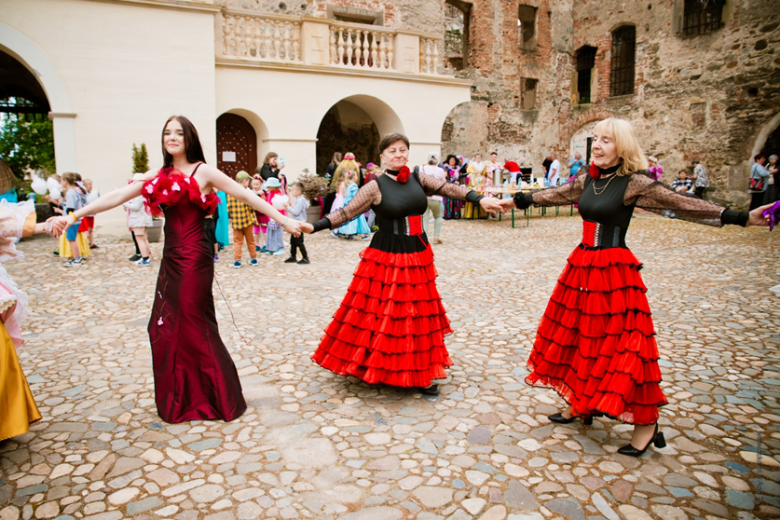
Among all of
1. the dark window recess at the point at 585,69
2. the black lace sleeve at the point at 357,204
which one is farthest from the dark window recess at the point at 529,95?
the black lace sleeve at the point at 357,204

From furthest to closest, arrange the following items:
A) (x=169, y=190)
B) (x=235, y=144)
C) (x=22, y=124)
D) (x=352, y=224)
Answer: (x=22, y=124) < (x=235, y=144) < (x=352, y=224) < (x=169, y=190)

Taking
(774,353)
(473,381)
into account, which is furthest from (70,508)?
(774,353)

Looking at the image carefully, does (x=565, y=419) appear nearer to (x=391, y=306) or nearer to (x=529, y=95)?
(x=391, y=306)

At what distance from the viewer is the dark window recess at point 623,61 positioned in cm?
2267

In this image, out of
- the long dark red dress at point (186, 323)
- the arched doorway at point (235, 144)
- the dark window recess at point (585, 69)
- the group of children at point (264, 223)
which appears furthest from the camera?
the dark window recess at point (585, 69)

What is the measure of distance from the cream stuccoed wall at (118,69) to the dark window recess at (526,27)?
16.3 m

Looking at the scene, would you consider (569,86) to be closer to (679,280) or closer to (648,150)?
(648,150)


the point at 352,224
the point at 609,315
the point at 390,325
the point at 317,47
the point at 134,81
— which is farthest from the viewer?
the point at 317,47

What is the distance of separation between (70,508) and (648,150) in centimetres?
2295

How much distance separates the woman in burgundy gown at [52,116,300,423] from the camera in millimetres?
3580

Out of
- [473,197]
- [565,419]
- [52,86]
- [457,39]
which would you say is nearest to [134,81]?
[52,86]

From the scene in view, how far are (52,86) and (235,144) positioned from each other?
474 centimetres

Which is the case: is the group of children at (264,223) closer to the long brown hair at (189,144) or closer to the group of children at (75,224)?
the group of children at (75,224)

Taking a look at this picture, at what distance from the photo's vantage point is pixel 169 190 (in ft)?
11.5
